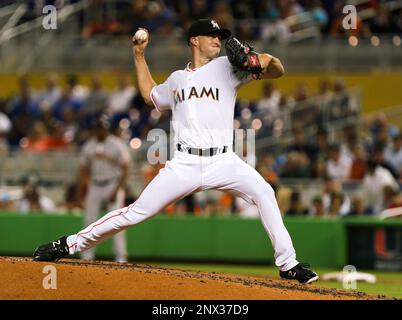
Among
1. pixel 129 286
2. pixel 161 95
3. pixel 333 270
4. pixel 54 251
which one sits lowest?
pixel 333 270

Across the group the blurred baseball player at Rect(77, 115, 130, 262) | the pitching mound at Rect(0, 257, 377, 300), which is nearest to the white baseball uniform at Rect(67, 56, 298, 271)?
the pitching mound at Rect(0, 257, 377, 300)

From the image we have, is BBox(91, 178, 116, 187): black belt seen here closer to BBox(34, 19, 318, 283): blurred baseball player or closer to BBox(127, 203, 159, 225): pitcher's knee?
BBox(34, 19, 318, 283): blurred baseball player

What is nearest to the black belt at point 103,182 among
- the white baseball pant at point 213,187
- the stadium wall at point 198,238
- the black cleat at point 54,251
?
the stadium wall at point 198,238

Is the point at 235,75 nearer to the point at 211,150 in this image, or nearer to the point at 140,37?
the point at 211,150

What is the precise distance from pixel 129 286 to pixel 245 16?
41.3 feet

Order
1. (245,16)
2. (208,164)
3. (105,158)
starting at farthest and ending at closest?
(245,16), (105,158), (208,164)

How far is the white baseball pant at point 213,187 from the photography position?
7559 millimetres

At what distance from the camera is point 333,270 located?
1350cm

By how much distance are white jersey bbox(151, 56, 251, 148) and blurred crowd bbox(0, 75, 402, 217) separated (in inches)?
258

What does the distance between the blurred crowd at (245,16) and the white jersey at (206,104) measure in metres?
10.9

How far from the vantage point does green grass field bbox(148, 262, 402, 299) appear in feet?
33.0

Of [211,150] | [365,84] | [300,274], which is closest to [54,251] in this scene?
[211,150]

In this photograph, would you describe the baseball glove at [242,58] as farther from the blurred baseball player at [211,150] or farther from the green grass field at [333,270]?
the green grass field at [333,270]
